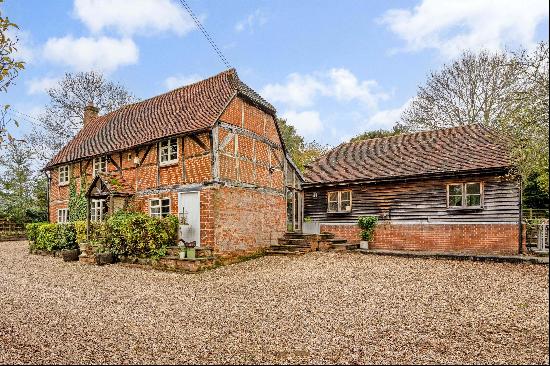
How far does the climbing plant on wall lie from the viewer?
1969 cm

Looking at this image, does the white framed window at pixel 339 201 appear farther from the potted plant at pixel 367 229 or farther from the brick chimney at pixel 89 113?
the brick chimney at pixel 89 113

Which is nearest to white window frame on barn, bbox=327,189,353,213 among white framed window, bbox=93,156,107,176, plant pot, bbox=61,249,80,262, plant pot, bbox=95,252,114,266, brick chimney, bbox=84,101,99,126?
plant pot, bbox=95,252,114,266

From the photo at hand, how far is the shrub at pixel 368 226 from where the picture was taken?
58.2ft

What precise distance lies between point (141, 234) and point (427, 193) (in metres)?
12.5

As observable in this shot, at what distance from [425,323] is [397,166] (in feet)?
39.7

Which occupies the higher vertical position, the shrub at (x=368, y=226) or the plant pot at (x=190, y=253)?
the shrub at (x=368, y=226)

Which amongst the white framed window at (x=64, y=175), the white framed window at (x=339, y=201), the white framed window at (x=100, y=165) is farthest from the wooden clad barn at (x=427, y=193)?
the white framed window at (x=64, y=175)

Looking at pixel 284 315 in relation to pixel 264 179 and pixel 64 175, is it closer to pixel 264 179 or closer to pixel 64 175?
pixel 264 179

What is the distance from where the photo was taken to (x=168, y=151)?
16078 millimetres

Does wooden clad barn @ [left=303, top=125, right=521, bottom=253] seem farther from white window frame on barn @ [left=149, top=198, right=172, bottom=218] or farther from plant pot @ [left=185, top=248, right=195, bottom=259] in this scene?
plant pot @ [left=185, top=248, right=195, bottom=259]

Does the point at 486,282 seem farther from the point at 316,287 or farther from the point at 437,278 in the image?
the point at 316,287

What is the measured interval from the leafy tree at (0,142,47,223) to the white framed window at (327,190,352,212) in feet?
83.0

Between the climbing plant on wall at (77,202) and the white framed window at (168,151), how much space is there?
6.44 m

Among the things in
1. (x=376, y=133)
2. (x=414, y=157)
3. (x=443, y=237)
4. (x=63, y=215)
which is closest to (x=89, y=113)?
(x=63, y=215)
